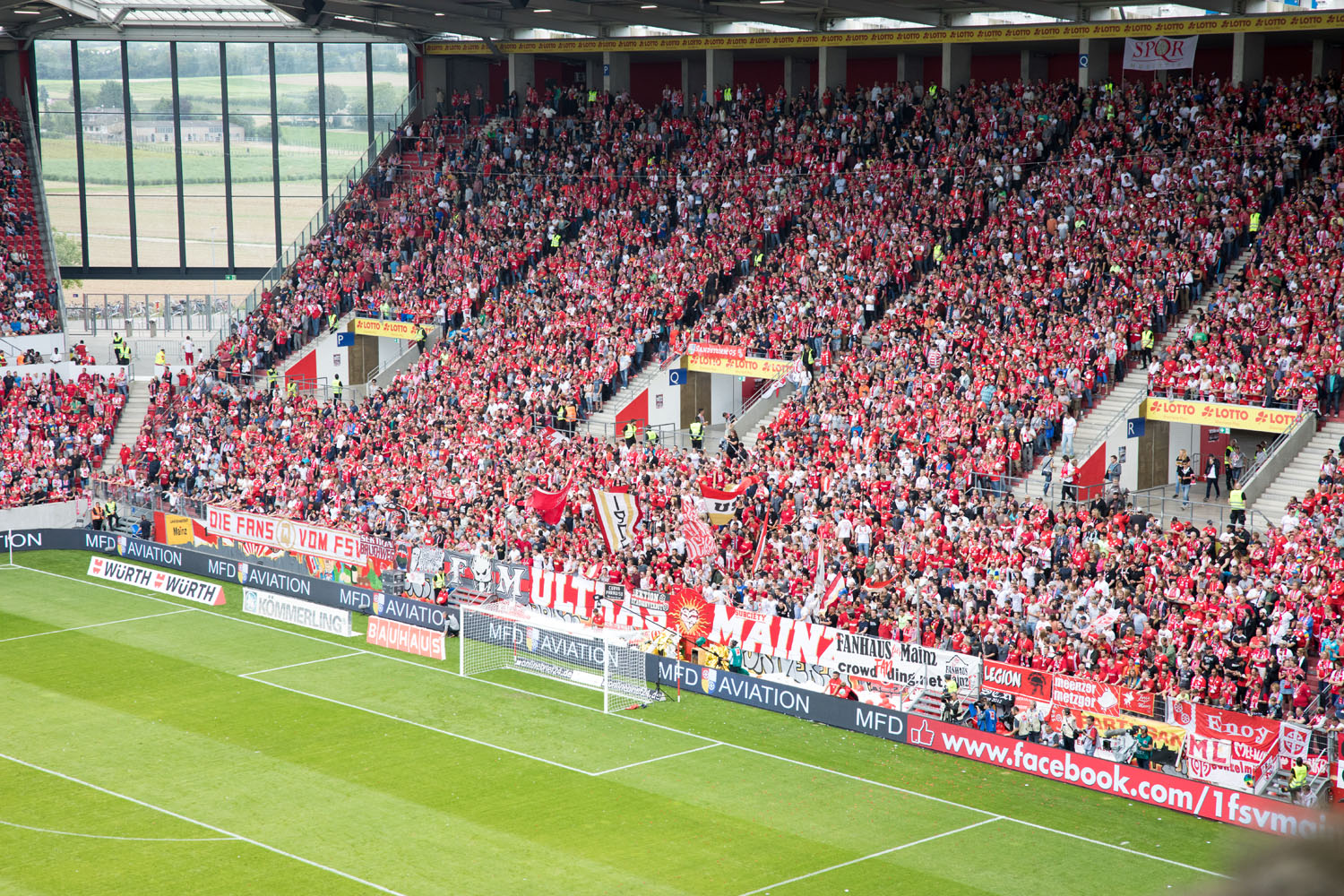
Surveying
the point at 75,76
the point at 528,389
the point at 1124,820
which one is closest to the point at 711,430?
the point at 528,389

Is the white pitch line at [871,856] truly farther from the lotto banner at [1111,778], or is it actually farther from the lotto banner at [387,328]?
the lotto banner at [387,328]

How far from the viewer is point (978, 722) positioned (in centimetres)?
2506

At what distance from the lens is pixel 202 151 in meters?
57.4

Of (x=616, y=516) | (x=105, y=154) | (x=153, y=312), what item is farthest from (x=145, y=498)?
(x=105, y=154)

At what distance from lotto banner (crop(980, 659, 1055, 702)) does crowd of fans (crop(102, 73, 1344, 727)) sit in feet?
2.83

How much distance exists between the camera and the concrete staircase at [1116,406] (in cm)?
3147

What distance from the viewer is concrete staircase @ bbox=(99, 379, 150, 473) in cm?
4719

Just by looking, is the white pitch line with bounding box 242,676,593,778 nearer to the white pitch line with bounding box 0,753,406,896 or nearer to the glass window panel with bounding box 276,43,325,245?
the white pitch line with bounding box 0,753,406,896

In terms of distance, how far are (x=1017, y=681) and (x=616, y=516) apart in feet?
40.6

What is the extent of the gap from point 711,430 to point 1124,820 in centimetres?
2048

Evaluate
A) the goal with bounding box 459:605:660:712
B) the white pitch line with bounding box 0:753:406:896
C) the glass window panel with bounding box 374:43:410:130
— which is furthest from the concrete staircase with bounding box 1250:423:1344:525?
the glass window panel with bounding box 374:43:410:130

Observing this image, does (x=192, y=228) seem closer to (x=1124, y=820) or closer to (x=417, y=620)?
(x=417, y=620)

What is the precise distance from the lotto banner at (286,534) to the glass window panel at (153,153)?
21.3 m

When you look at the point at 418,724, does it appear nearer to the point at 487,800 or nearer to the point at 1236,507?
the point at 487,800
